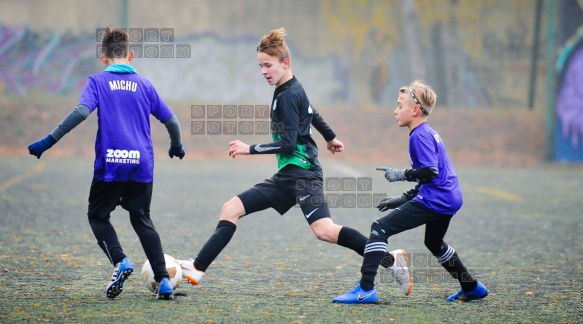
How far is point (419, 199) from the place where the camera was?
593 cm

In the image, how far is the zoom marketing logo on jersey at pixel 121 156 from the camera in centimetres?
577

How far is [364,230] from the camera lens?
34.1 feet

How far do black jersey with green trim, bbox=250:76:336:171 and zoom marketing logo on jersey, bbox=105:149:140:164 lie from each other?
0.82 metres

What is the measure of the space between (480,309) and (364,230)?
4.58 meters

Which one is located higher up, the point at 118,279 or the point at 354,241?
the point at 354,241

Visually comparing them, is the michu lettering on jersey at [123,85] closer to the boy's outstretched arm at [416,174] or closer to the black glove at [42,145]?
the black glove at [42,145]

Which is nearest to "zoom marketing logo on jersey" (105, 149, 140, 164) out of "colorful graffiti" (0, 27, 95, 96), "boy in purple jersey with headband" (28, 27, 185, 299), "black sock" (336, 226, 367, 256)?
"boy in purple jersey with headband" (28, 27, 185, 299)

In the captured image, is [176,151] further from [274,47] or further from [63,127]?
[274,47]

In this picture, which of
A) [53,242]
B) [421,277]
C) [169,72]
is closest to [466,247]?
[421,277]

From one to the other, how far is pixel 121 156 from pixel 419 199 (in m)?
2.02

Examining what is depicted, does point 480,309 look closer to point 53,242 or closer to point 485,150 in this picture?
point 53,242

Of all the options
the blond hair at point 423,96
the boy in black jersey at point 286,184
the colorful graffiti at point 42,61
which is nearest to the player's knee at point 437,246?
the boy in black jersey at point 286,184

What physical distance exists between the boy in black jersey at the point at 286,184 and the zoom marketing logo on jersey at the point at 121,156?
68cm

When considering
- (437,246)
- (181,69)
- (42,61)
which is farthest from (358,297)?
(42,61)
